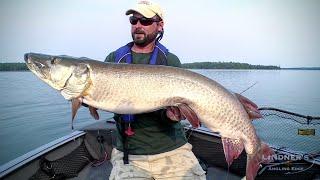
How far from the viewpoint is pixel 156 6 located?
3.77 metres

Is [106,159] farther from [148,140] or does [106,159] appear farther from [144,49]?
[144,49]

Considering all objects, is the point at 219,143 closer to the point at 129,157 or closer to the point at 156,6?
the point at 129,157

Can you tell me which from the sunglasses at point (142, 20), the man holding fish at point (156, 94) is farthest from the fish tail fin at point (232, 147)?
the sunglasses at point (142, 20)

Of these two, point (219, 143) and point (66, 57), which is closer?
point (66, 57)

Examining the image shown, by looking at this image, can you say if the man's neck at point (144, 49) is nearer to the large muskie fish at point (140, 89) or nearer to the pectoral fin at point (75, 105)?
the large muskie fish at point (140, 89)

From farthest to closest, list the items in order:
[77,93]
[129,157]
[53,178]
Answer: [53,178], [129,157], [77,93]

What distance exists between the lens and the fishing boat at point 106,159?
4.49 m

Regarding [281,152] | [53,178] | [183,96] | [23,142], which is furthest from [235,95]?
[23,142]

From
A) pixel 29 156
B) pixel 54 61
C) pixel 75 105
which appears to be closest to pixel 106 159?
pixel 29 156

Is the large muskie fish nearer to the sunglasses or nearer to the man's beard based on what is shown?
the man's beard

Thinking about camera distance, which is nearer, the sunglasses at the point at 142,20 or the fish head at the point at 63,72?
the fish head at the point at 63,72

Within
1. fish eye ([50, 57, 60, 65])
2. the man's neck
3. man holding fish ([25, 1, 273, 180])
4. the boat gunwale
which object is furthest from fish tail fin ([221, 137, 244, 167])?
the boat gunwale

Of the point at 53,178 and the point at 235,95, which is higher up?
the point at 235,95

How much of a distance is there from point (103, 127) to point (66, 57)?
11.8 ft
